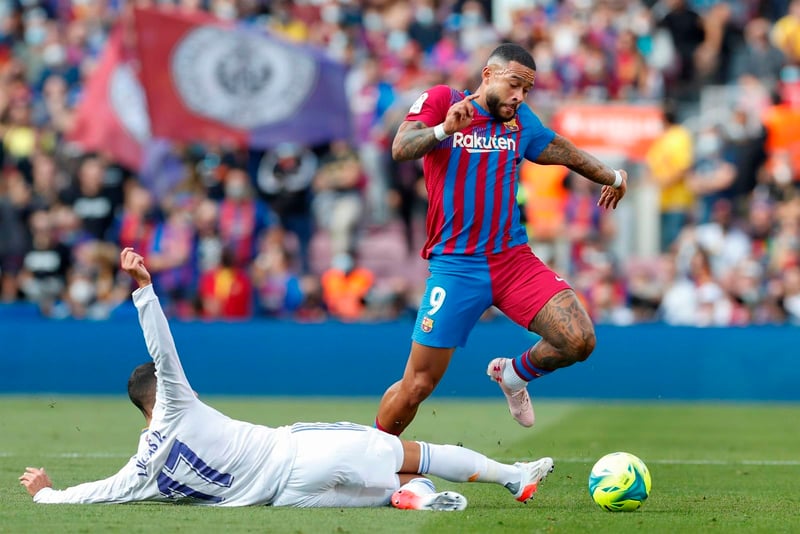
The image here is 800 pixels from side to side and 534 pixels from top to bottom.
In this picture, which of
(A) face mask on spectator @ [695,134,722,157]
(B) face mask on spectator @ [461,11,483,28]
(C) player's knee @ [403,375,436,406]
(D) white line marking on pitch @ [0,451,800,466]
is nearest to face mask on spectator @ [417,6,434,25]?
(B) face mask on spectator @ [461,11,483,28]

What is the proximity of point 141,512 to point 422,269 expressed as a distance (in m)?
12.1

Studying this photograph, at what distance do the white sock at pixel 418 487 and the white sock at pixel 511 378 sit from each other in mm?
1548

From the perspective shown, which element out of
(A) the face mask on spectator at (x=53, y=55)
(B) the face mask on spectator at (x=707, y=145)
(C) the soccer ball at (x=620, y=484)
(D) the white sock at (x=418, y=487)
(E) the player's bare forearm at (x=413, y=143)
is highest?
(A) the face mask on spectator at (x=53, y=55)

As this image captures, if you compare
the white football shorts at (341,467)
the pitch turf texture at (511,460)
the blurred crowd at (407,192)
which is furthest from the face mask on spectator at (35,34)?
the white football shorts at (341,467)

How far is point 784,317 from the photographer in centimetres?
1819

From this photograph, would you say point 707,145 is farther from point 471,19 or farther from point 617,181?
point 617,181

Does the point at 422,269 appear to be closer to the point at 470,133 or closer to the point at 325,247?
the point at 325,247

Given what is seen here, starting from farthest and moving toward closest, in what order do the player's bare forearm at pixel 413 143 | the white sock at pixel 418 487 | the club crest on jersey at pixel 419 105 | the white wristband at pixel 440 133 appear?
the club crest on jersey at pixel 419 105 < the player's bare forearm at pixel 413 143 < the white wristband at pixel 440 133 < the white sock at pixel 418 487

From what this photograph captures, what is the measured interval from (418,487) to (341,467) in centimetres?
51

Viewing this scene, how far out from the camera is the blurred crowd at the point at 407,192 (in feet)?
62.4

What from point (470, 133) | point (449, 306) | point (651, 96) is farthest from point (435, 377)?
point (651, 96)

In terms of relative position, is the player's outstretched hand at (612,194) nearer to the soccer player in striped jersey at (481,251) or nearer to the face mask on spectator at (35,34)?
the soccer player in striped jersey at (481,251)

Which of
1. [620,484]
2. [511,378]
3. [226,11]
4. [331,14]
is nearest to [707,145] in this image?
[331,14]

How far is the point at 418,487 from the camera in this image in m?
8.55
